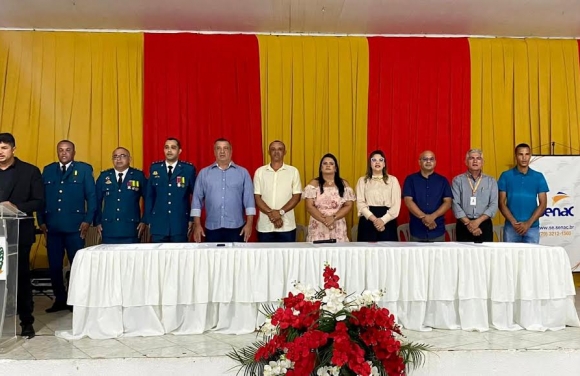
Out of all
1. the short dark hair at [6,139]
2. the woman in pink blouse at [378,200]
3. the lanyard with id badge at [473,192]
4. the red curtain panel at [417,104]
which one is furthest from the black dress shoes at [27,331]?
the red curtain panel at [417,104]

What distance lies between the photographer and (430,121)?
18.4ft

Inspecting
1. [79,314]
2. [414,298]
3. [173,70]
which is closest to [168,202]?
[79,314]

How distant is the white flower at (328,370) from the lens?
1839mm

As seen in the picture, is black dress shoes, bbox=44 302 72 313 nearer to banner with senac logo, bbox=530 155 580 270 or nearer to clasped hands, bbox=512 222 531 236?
clasped hands, bbox=512 222 531 236

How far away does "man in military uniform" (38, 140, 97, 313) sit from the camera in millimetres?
4262

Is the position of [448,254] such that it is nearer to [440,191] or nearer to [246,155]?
[440,191]

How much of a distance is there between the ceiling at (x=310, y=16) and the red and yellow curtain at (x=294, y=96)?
0.13m

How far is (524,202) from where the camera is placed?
4621 millimetres

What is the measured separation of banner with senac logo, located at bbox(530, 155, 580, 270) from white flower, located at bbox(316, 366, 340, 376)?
4.06 metres

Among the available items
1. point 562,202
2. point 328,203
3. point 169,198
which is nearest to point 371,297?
point 328,203

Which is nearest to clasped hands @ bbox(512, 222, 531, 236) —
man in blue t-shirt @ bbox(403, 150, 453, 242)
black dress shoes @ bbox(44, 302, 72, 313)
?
man in blue t-shirt @ bbox(403, 150, 453, 242)

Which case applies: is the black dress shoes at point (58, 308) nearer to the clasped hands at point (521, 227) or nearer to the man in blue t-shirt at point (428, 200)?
the man in blue t-shirt at point (428, 200)

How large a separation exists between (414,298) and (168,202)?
78.7 inches

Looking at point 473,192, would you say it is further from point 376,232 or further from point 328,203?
point 328,203
